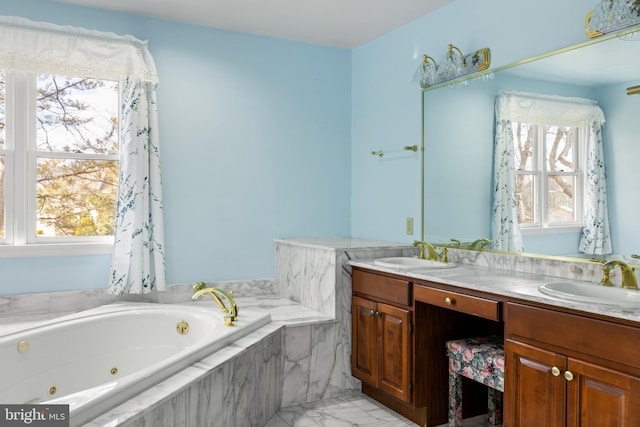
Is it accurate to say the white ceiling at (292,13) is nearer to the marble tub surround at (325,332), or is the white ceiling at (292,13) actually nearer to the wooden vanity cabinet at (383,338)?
the marble tub surround at (325,332)

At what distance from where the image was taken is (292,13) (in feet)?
10.5

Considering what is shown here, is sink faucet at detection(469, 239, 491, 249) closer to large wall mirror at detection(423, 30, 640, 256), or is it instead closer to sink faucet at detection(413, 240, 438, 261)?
large wall mirror at detection(423, 30, 640, 256)

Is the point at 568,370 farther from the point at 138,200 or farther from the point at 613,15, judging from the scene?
the point at 138,200

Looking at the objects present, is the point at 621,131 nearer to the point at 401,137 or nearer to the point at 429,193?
the point at 429,193

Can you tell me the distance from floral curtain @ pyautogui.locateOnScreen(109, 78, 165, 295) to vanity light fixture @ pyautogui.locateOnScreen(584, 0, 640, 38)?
2463 mm

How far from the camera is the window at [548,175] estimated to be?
2.25m

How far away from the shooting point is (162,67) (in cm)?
327

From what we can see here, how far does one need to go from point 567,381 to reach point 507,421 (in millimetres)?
375

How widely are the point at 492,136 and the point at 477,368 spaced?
122 cm

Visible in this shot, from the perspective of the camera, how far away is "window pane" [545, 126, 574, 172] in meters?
2.28

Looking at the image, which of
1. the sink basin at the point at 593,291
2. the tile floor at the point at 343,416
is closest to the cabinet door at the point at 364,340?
the tile floor at the point at 343,416

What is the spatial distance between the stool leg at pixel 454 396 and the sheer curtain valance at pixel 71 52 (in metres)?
2.46

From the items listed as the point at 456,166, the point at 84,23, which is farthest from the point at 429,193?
the point at 84,23

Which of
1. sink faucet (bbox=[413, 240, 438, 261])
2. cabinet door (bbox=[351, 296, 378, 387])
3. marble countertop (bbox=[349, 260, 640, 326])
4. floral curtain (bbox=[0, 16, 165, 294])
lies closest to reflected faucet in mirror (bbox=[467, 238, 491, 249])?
marble countertop (bbox=[349, 260, 640, 326])
